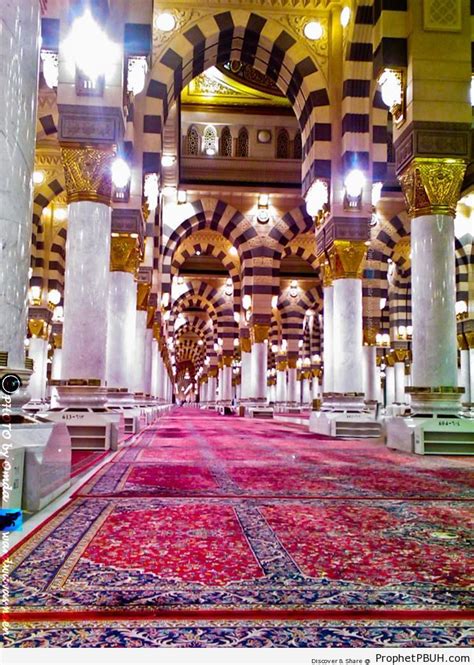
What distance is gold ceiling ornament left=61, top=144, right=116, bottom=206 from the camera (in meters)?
6.27

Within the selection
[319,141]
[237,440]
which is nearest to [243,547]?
[237,440]

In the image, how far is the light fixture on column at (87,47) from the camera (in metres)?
6.07

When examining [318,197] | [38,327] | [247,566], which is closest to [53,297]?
[38,327]

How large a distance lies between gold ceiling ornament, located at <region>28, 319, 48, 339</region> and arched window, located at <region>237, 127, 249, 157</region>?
22.4 feet

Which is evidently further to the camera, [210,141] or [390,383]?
[390,383]

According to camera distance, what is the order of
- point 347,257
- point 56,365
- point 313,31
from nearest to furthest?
point 347,257
point 313,31
point 56,365

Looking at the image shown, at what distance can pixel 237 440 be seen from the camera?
26.0ft

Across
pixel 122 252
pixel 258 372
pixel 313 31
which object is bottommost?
pixel 258 372

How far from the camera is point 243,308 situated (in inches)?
690

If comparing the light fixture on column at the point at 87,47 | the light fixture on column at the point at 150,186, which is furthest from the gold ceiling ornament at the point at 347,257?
the light fixture on column at the point at 87,47

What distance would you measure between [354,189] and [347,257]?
1.02 meters

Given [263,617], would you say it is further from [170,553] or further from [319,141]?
[319,141]

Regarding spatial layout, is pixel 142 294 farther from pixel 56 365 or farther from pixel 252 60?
pixel 56 365

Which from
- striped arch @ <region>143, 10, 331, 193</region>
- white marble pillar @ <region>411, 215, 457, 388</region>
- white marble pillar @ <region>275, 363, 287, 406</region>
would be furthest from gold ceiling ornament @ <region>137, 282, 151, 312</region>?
white marble pillar @ <region>275, 363, 287, 406</region>
